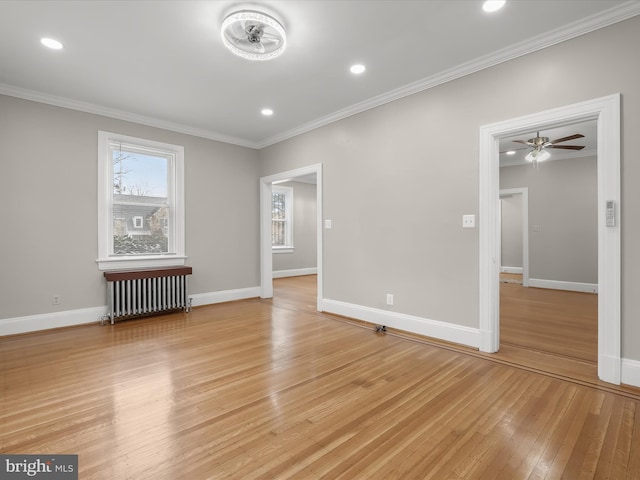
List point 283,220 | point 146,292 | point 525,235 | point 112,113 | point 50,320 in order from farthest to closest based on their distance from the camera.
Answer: point 283,220 → point 525,235 → point 146,292 → point 112,113 → point 50,320

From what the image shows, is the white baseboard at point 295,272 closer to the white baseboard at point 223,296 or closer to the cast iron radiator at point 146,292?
the white baseboard at point 223,296

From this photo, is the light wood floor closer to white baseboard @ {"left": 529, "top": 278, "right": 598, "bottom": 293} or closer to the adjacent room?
the adjacent room

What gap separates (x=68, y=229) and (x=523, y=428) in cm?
521

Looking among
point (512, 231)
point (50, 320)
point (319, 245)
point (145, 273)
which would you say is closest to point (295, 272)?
point (319, 245)

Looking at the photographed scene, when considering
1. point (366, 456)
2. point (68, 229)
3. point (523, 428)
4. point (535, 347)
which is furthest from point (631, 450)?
point (68, 229)

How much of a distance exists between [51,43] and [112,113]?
161 cm

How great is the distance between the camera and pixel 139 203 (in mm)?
4852

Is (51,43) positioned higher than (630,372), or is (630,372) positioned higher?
(51,43)

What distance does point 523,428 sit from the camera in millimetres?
1925

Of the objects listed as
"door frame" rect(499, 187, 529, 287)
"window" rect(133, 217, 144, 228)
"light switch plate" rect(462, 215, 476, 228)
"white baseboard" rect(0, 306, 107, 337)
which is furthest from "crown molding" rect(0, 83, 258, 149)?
"door frame" rect(499, 187, 529, 287)

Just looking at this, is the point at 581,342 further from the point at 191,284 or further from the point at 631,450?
the point at 191,284

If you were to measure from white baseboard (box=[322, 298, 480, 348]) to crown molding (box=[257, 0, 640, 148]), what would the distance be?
8.75ft

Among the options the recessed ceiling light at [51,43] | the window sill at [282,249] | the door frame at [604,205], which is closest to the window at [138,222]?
the recessed ceiling light at [51,43]

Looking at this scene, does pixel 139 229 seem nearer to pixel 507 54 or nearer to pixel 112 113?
pixel 112 113
